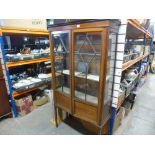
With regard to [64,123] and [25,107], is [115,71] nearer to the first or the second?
[64,123]

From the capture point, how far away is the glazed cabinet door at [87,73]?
4.61 ft

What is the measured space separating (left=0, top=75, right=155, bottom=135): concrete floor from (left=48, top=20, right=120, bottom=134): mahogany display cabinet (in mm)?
466


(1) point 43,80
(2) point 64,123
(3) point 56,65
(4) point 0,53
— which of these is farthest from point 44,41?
(2) point 64,123

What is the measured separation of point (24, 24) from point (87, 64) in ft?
4.75

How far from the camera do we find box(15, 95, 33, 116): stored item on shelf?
226 centimetres

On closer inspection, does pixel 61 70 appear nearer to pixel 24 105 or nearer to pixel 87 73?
pixel 87 73

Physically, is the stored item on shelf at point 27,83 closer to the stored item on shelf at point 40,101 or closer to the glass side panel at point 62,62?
the stored item on shelf at point 40,101

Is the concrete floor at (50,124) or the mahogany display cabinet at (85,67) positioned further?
the concrete floor at (50,124)

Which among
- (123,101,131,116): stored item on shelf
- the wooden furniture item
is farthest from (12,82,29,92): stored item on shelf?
(123,101,131,116): stored item on shelf

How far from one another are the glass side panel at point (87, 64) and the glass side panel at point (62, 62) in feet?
0.65

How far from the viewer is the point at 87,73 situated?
161 cm

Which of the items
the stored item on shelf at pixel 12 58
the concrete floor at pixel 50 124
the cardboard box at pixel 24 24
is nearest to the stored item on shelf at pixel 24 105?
the concrete floor at pixel 50 124

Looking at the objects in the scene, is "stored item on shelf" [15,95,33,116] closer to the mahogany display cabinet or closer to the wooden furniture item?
the wooden furniture item

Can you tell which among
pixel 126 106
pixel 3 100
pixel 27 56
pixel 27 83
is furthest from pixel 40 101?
pixel 126 106
